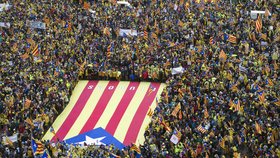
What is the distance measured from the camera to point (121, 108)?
123ft

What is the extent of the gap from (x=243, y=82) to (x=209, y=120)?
16.2ft

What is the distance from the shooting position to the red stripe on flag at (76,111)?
116 ft

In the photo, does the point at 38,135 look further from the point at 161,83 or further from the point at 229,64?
the point at 229,64

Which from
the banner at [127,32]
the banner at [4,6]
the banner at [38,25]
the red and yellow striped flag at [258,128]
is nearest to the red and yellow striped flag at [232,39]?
the banner at [127,32]

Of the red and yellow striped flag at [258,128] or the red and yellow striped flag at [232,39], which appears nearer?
the red and yellow striped flag at [258,128]

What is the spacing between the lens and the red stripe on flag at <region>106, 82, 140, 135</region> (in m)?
35.6

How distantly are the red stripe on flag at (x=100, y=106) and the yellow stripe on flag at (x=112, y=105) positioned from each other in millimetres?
244

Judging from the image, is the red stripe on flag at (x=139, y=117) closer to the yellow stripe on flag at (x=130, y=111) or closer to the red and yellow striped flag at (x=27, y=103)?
the yellow stripe on flag at (x=130, y=111)

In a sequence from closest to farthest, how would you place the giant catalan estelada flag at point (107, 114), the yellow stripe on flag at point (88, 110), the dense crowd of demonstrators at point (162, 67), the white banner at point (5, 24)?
the dense crowd of demonstrators at point (162, 67)
the giant catalan estelada flag at point (107, 114)
the yellow stripe on flag at point (88, 110)
the white banner at point (5, 24)

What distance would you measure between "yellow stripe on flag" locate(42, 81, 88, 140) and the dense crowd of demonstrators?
399 millimetres

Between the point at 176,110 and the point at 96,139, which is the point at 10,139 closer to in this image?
the point at 96,139

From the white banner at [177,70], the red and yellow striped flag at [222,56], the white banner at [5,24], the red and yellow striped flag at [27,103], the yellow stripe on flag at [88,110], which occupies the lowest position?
the yellow stripe on flag at [88,110]

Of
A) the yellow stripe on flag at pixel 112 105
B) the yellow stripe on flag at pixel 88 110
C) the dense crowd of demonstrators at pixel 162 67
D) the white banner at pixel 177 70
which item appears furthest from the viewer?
the white banner at pixel 177 70

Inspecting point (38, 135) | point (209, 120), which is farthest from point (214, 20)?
point (38, 135)
